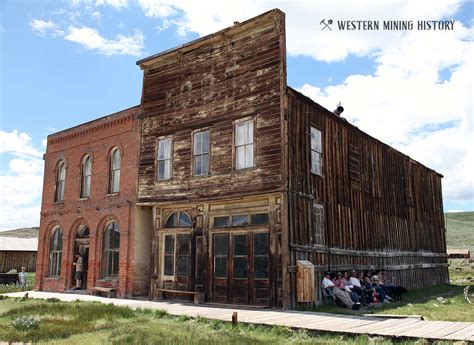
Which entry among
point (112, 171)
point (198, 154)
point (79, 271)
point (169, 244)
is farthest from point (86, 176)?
point (198, 154)

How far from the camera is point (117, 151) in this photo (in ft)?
71.7

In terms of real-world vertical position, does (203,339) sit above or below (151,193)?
below

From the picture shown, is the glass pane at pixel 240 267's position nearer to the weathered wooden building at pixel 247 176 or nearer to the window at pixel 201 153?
the weathered wooden building at pixel 247 176

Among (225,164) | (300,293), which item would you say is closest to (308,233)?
(300,293)

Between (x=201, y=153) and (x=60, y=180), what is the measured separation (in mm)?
10452

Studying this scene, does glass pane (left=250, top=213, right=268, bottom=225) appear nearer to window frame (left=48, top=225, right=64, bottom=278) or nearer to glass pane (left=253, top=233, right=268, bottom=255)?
glass pane (left=253, top=233, right=268, bottom=255)

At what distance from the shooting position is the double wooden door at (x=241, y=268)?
1551 cm

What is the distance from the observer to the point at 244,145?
653 inches

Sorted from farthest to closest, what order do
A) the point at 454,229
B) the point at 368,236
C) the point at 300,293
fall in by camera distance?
1. the point at 454,229
2. the point at 368,236
3. the point at 300,293

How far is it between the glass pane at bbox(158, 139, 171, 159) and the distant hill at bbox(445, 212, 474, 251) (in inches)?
2467

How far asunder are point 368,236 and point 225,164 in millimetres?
7595

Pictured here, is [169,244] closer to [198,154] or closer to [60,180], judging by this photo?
[198,154]

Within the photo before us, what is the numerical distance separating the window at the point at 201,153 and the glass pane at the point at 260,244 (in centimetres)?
329

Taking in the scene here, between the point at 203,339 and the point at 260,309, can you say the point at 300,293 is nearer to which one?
the point at 260,309
